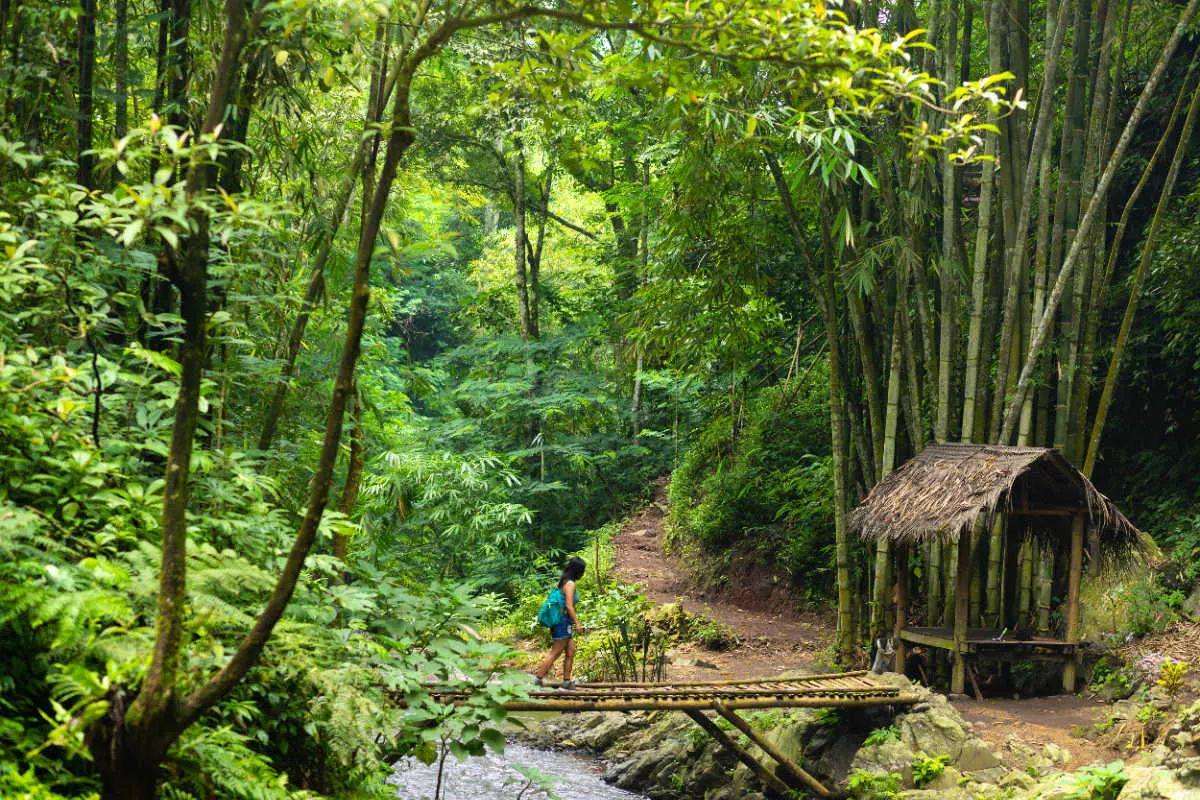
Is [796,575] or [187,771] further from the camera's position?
[796,575]

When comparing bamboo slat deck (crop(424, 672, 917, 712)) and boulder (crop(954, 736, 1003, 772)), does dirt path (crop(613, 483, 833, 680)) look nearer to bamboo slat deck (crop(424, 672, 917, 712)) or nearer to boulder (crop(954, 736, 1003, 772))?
bamboo slat deck (crop(424, 672, 917, 712))

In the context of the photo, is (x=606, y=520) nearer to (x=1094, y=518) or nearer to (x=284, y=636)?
(x=1094, y=518)

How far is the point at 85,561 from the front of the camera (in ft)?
6.55

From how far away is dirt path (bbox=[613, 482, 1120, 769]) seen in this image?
Answer: 5.49 meters

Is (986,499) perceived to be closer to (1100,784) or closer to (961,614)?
(961,614)

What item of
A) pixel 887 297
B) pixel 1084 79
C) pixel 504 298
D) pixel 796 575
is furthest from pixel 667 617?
pixel 504 298

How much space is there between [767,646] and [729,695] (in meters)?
3.79

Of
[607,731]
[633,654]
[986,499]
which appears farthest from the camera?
[633,654]

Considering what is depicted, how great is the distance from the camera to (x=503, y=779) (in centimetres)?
658

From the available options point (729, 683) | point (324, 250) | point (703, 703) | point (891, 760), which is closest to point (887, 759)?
point (891, 760)

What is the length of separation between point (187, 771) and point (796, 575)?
851 cm

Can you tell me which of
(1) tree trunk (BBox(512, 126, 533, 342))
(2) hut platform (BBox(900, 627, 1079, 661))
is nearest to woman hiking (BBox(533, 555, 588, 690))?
(2) hut platform (BBox(900, 627, 1079, 661))

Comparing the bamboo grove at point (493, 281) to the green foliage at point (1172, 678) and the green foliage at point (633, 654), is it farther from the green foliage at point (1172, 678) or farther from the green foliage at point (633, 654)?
the green foliage at point (633, 654)

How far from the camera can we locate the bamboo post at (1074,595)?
243 inches
